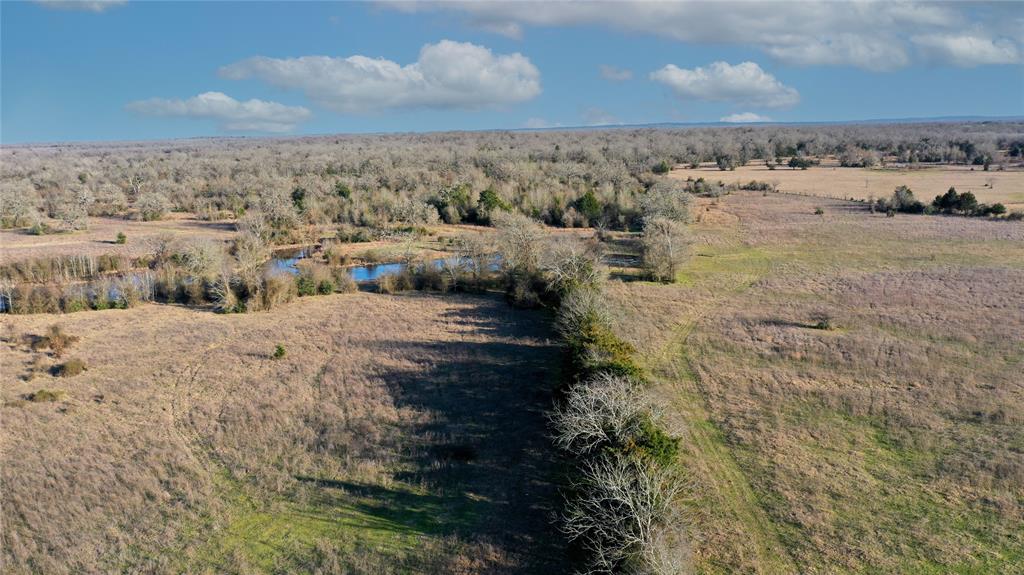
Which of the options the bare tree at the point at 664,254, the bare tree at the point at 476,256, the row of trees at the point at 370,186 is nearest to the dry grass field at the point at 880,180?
the row of trees at the point at 370,186

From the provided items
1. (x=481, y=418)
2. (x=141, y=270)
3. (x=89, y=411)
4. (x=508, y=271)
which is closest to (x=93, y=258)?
(x=141, y=270)

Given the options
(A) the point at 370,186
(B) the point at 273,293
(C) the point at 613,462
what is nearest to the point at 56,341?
(B) the point at 273,293

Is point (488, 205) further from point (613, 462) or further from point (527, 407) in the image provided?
point (613, 462)

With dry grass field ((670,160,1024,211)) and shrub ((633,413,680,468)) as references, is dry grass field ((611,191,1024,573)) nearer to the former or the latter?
shrub ((633,413,680,468))

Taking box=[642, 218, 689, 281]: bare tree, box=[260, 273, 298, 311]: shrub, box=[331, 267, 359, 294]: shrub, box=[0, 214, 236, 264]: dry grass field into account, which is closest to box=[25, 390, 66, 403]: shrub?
box=[260, 273, 298, 311]: shrub

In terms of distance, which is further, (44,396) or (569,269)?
(569,269)

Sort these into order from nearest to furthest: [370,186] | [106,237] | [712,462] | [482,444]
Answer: [712,462] → [482,444] → [106,237] → [370,186]

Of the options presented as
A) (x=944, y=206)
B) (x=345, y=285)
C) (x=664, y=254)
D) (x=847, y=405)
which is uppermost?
(x=944, y=206)
